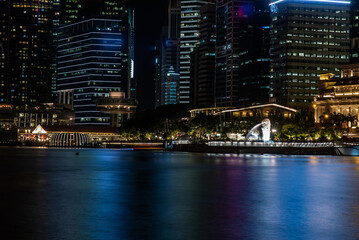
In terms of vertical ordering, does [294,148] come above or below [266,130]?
below

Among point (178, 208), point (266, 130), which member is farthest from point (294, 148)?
point (178, 208)

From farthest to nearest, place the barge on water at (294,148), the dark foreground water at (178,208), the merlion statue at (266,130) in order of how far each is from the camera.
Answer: the merlion statue at (266,130)
the barge on water at (294,148)
the dark foreground water at (178,208)

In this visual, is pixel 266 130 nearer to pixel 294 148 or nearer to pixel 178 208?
pixel 294 148

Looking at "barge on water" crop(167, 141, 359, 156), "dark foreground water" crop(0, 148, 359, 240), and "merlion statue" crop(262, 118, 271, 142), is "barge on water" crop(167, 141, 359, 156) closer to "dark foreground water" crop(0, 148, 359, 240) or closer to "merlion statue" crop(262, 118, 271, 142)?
"merlion statue" crop(262, 118, 271, 142)

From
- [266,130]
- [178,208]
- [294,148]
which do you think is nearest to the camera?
[178,208]

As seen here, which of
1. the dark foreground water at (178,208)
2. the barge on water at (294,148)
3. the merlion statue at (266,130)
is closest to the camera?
the dark foreground water at (178,208)

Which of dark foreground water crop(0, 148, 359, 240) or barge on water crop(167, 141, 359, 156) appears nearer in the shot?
dark foreground water crop(0, 148, 359, 240)

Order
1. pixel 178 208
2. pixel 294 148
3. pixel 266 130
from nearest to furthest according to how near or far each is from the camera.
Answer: pixel 178 208, pixel 294 148, pixel 266 130

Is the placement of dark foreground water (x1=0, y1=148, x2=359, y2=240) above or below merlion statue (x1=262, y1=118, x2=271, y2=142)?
below

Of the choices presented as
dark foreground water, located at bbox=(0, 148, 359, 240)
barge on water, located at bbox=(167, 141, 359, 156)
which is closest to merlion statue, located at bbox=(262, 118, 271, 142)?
barge on water, located at bbox=(167, 141, 359, 156)

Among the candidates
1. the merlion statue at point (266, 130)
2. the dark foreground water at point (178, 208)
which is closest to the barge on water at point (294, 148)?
the merlion statue at point (266, 130)

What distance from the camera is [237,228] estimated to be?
1089 inches

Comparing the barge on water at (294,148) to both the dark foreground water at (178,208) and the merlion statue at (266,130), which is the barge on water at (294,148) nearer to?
the merlion statue at (266,130)

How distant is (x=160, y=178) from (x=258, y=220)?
1196 inches
